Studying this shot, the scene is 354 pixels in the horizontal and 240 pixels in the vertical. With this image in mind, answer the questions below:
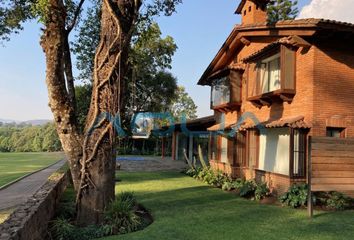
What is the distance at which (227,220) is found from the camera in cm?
866

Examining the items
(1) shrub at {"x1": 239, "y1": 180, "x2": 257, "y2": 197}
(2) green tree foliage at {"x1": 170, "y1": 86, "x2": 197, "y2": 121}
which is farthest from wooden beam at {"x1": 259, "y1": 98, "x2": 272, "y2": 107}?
(2) green tree foliage at {"x1": 170, "y1": 86, "x2": 197, "y2": 121}

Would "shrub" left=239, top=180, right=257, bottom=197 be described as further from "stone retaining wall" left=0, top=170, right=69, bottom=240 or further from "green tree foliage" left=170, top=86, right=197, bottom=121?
"green tree foliage" left=170, top=86, right=197, bottom=121

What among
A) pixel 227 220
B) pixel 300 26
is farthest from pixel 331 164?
pixel 300 26

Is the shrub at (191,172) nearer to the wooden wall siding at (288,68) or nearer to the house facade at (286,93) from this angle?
the house facade at (286,93)

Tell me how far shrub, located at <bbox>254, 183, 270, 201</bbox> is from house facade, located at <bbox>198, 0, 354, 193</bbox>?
0.97 ft

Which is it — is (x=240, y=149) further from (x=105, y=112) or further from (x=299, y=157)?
(x=105, y=112)

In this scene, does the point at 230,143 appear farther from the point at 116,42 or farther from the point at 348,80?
the point at 116,42

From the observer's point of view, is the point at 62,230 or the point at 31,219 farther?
the point at 62,230

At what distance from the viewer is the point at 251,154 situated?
14.8 meters

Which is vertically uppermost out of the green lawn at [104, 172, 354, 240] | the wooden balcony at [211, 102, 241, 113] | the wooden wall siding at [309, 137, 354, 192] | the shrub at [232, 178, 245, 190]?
the wooden balcony at [211, 102, 241, 113]

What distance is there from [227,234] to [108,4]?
569 cm

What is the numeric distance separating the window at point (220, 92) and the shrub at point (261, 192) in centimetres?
580

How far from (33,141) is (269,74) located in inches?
2820

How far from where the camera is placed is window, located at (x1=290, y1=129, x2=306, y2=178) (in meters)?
11.1
